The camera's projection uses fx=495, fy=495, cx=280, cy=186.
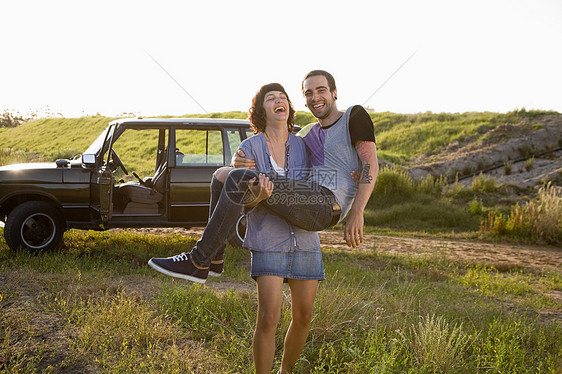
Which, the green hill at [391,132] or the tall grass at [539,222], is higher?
the green hill at [391,132]

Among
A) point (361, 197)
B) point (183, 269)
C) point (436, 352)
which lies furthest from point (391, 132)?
point (183, 269)

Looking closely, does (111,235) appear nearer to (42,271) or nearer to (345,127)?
(42,271)

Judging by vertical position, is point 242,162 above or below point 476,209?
above

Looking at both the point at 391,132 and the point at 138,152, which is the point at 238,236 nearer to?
the point at 138,152

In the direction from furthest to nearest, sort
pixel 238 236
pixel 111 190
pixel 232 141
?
pixel 232 141, pixel 238 236, pixel 111 190

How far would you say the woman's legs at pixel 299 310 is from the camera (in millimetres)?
3057

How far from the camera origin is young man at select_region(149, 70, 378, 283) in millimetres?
2832

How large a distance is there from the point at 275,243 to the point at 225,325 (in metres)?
→ 2.10

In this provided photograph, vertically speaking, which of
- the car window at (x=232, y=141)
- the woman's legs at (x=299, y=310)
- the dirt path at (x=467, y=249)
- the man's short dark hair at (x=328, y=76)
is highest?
the man's short dark hair at (x=328, y=76)

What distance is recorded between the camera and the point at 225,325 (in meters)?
4.75

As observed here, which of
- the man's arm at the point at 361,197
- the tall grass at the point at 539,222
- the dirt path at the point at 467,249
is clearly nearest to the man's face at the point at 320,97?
the man's arm at the point at 361,197

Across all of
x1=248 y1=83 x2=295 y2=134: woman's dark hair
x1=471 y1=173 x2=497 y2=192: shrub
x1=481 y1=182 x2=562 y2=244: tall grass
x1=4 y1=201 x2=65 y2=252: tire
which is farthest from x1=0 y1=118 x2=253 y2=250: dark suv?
x1=471 y1=173 x2=497 y2=192: shrub

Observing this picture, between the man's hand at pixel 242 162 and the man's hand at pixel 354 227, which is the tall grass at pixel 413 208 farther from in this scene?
the man's hand at pixel 242 162

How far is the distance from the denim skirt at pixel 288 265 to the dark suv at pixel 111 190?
461cm
